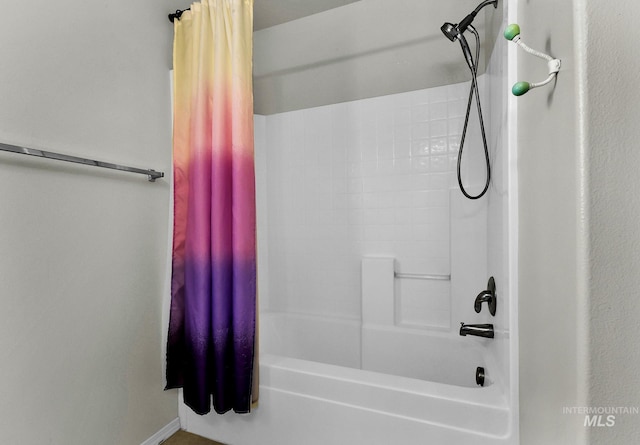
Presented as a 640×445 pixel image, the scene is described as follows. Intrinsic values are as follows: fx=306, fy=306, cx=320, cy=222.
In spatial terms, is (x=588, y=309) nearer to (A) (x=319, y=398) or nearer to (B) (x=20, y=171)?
(A) (x=319, y=398)

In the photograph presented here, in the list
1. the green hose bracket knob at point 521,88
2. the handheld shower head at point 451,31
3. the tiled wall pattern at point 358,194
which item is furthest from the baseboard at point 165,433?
the handheld shower head at point 451,31

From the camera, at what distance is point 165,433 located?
4.62ft

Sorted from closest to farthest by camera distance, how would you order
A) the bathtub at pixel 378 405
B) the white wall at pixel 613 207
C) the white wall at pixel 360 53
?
the white wall at pixel 613 207 → the bathtub at pixel 378 405 → the white wall at pixel 360 53

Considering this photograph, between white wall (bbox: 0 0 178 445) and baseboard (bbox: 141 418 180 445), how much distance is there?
2 centimetres

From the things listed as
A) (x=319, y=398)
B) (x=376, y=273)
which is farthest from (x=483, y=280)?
(x=319, y=398)

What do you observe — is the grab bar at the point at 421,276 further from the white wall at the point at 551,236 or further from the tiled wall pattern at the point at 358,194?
the white wall at the point at 551,236

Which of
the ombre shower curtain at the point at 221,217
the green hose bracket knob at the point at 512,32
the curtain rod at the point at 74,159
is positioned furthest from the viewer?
the ombre shower curtain at the point at 221,217

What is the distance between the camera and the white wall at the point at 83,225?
0.94 meters

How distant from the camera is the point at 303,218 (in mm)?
2104

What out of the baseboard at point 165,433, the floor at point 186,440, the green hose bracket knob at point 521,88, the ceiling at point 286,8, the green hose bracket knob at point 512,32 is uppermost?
the ceiling at point 286,8

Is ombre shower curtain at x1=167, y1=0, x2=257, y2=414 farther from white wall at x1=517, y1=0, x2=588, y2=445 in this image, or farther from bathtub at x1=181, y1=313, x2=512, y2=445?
white wall at x1=517, y1=0, x2=588, y2=445

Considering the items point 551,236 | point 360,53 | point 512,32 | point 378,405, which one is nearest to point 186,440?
point 378,405

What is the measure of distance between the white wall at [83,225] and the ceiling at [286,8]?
477mm

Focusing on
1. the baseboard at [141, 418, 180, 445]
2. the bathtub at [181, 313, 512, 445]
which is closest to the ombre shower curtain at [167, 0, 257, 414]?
the bathtub at [181, 313, 512, 445]
